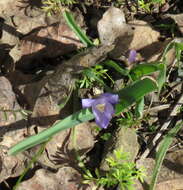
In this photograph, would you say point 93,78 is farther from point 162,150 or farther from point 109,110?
point 162,150

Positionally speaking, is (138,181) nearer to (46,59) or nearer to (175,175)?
(175,175)

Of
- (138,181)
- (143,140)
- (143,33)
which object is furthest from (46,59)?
(138,181)

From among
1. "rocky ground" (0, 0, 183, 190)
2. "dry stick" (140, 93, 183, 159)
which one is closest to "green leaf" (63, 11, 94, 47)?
"rocky ground" (0, 0, 183, 190)

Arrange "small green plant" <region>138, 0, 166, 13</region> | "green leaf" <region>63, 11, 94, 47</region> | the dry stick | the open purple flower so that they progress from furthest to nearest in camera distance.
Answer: "small green plant" <region>138, 0, 166, 13</region> → the dry stick → "green leaf" <region>63, 11, 94, 47</region> → the open purple flower

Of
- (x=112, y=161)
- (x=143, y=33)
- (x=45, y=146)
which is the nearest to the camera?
(x=112, y=161)

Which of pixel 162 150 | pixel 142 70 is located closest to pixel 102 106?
pixel 142 70

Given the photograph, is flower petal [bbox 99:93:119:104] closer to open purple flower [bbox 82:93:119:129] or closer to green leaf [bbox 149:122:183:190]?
open purple flower [bbox 82:93:119:129]

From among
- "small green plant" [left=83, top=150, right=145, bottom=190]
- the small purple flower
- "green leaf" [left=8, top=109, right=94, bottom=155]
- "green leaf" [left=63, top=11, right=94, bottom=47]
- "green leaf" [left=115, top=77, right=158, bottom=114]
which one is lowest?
"small green plant" [left=83, top=150, right=145, bottom=190]
